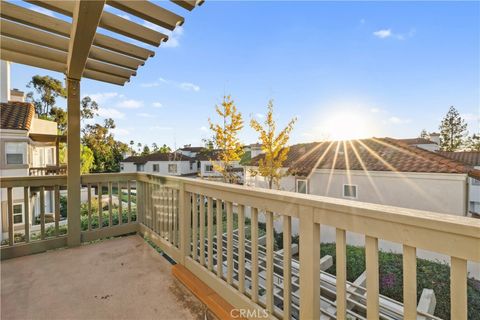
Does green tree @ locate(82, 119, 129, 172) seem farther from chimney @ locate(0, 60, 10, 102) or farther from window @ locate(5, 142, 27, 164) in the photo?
window @ locate(5, 142, 27, 164)

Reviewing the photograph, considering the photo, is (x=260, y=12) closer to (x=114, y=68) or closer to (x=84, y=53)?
(x=114, y=68)

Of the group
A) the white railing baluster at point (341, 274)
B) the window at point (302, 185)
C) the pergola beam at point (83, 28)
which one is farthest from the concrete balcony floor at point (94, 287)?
the window at point (302, 185)

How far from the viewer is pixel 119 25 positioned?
1.94 meters

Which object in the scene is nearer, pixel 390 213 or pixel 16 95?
pixel 390 213

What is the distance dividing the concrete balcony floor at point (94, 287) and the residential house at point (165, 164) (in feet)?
75.5

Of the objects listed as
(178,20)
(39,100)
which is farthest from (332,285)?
(39,100)

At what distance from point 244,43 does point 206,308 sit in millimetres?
8502

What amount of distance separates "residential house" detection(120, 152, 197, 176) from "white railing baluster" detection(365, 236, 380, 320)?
82.4 feet

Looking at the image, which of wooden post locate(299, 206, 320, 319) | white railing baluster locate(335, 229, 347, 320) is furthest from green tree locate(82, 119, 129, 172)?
white railing baluster locate(335, 229, 347, 320)

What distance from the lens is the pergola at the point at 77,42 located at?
171 cm

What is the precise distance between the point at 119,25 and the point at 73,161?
1.80 metres

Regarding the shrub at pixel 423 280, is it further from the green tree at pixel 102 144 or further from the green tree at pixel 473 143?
the green tree at pixel 473 143

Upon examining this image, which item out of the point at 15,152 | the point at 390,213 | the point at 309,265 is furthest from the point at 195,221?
the point at 15,152

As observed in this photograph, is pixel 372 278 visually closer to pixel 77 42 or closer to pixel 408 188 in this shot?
pixel 77 42
